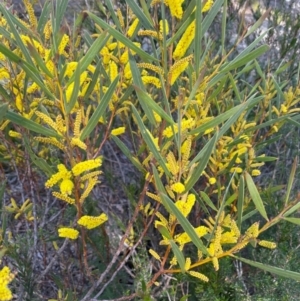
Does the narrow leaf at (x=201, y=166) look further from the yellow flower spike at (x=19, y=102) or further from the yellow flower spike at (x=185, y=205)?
the yellow flower spike at (x=19, y=102)

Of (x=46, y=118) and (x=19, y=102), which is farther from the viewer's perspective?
(x=19, y=102)

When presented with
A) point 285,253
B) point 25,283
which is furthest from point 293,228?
point 25,283

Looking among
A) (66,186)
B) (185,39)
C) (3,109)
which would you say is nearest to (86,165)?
(66,186)

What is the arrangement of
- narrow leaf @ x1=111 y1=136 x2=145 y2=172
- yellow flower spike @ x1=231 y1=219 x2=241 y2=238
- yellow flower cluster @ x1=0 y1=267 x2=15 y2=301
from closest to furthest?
1. yellow flower cluster @ x1=0 y1=267 x2=15 y2=301
2. yellow flower spike @ x1=231 y1=219 x2=241 y2=238
3. narrow leaf @ x1=111 y1=136 x2=145 y2=172

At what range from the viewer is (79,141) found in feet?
2.58

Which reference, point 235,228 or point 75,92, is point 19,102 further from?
point 235,228

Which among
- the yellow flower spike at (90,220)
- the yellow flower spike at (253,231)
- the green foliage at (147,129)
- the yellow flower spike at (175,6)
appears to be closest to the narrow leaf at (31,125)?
the green foliage at (147,129)

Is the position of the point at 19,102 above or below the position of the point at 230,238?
above

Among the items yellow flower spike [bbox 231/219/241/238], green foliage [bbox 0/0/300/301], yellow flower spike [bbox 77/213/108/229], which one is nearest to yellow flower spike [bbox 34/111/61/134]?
green foliage [bbox 0/0/300/301]

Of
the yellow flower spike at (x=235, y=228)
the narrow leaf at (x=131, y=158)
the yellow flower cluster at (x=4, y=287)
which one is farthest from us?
the narrow leaf at (x=131, y=158)

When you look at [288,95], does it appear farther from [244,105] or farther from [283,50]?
[283,50]

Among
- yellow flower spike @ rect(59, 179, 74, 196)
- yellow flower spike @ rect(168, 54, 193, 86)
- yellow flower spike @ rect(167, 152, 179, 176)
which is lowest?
yellow flower spike @ rect(59, 179, 74, 196)

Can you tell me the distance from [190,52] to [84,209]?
1.84ft

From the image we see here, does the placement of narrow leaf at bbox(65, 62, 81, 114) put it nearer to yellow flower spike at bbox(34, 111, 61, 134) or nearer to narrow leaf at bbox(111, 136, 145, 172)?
yellow flower spike at bbox(34, 111, 61, 134)
